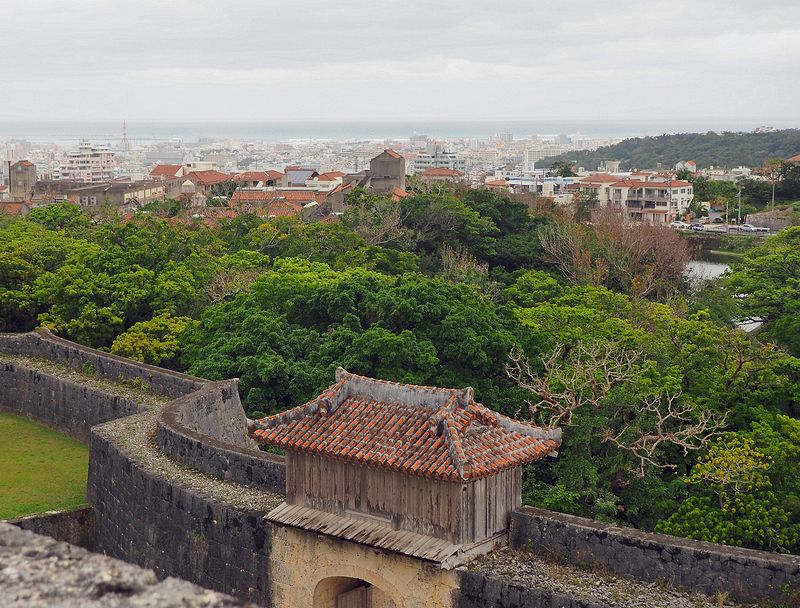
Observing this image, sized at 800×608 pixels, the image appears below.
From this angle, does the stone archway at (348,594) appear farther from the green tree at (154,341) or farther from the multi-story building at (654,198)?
the multi-story building at (654,198)

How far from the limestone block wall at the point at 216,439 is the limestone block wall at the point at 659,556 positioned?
371 cm

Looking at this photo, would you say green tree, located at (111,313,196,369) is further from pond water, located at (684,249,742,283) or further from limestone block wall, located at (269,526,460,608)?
pond water, located at (684,249,742,283)

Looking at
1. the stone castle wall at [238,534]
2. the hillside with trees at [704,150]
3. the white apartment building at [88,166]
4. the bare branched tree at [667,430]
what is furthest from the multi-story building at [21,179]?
the hillside with trees at [704,150]

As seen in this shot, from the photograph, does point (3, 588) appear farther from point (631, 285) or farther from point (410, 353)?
point (631, 285)

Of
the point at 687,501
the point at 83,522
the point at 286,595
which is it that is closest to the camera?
the point at 286,595

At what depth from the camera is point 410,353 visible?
2275cm

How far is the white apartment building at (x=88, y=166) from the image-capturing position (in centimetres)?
16588

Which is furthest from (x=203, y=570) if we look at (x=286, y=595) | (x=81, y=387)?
(x=81, y=387)

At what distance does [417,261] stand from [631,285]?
9.03m

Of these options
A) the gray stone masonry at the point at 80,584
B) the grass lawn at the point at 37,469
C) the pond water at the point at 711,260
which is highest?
the gray stone masonry at the point at 80,584

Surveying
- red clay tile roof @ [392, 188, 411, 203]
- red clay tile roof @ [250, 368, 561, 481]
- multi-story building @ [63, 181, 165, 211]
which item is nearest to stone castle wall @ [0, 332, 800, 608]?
red clay tile roof @ [250, 368, 561, 481]

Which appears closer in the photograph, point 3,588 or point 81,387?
point 3,588

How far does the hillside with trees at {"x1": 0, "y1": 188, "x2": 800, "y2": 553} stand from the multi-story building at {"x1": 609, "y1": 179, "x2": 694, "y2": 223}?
46168 mm

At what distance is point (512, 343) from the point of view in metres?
23.9
